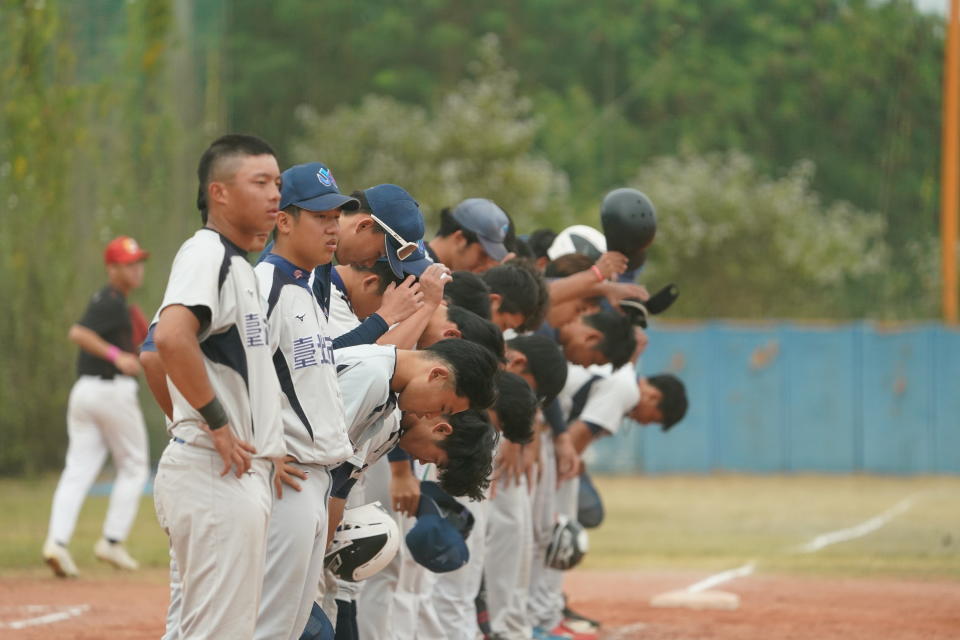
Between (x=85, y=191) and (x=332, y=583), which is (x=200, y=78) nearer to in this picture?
(x=85, y=191)

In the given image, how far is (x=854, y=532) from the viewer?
1562 cm

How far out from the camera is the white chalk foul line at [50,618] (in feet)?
28.2

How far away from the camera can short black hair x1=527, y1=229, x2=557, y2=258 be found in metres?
9.65

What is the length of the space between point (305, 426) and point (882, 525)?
12.4 m

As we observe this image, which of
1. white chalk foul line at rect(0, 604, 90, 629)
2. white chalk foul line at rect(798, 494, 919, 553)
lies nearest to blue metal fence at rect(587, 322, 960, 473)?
white chalk foul line at rect(798, 494, 919, 553)

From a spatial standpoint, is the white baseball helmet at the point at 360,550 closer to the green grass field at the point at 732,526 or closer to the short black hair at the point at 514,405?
the short black hair at the point at 514,405

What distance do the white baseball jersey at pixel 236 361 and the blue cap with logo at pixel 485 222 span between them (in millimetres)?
2883

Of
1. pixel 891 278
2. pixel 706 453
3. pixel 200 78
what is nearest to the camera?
pixel 200 78

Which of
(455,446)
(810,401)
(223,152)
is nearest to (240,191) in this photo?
(223,152)

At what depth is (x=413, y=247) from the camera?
6.04 m

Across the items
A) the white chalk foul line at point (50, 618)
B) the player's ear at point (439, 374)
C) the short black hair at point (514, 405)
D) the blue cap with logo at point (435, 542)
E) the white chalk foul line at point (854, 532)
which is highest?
the player's ear at point (439, 374)

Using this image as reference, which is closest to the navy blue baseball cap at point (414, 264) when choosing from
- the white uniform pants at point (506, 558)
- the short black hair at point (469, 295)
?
the short black hair at point (469, 295)

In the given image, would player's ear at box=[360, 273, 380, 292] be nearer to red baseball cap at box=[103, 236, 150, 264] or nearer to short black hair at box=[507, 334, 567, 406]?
short black hair at box=[507, 334, 567, 406]

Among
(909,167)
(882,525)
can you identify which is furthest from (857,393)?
(909,167)
